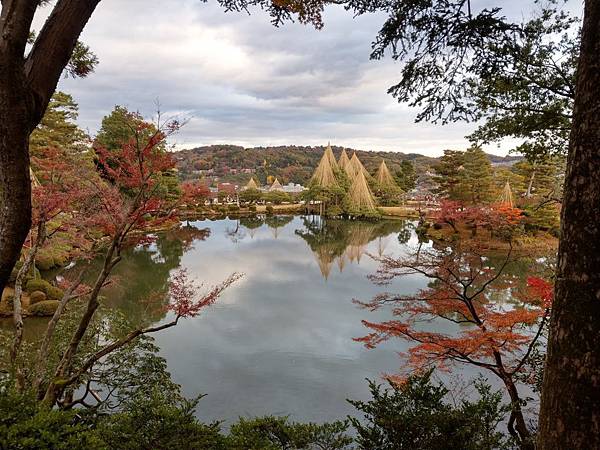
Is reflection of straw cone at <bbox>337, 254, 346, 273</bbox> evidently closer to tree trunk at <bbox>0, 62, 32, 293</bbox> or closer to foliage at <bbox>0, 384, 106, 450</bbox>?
foliage at <bbox>0, 384, 106, 450</bbox>

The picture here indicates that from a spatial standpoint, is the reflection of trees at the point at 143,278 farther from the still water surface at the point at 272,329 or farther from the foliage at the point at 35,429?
the foliage at the point at 35,429

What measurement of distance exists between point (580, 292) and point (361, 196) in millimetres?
22044

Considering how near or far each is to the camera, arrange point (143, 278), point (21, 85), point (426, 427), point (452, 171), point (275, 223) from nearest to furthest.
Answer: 1. point (21, 85)
2. point (426, 427)
3. point (143, 278)
4. point (452, 171)
5. point (275, 223)

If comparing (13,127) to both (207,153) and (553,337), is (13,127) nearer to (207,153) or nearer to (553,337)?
(553,337)

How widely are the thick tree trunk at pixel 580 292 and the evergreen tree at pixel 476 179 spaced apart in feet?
51.1

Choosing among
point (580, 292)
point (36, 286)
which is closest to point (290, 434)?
point (580, 292)

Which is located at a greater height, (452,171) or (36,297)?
(452,171)

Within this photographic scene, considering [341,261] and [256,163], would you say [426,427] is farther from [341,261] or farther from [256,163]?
[256,163]

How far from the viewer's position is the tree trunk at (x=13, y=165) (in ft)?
3.90

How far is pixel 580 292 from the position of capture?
1.21 meters

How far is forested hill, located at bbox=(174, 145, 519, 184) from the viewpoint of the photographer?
44897mm

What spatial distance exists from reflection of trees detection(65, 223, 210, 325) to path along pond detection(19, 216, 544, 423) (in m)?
0.03

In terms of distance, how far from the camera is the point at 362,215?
74.4 feet

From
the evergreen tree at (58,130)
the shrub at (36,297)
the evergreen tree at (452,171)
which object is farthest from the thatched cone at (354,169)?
the shrub at (36,297)
